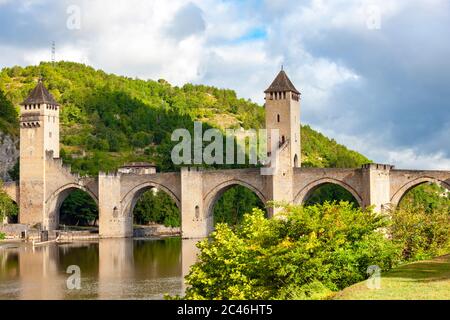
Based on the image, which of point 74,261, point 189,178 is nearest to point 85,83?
point 189,178

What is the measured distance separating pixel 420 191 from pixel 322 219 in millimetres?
60350

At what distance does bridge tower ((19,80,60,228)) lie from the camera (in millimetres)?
60656

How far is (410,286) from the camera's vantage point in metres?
15.4

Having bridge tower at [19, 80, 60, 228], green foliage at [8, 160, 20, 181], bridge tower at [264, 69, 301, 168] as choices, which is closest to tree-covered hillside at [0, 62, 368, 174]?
green foliage at [8, 160, 20, 181]

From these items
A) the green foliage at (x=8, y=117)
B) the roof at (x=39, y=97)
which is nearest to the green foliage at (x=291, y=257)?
the roof at (x=39, y=97)

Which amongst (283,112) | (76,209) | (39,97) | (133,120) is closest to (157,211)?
(76,209)

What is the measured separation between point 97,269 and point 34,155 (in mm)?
25164

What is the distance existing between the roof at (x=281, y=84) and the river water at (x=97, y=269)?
12256mm

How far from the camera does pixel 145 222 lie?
226 feet

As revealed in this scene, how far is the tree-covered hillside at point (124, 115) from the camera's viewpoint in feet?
277

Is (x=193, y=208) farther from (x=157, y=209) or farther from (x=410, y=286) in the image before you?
(x=410, y=286)

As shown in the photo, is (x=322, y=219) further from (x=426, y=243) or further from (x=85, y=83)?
(x=85, y=83)
